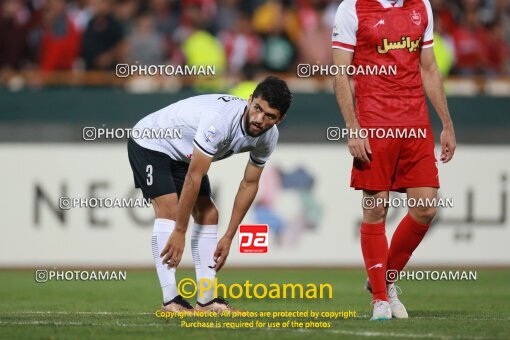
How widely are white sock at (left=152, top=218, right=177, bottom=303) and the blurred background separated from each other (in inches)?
238

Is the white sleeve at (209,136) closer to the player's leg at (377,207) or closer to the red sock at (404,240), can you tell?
the player's leg at (377,207)

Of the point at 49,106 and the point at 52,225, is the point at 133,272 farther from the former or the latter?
the point at 49,106

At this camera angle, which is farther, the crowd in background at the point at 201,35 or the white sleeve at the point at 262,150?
the crowd in background at the point at 201,35

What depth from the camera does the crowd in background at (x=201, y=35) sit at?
631 inches

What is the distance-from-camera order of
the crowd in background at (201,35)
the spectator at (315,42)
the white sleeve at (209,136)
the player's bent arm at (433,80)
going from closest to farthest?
1. the white sleeve at (209,136)
2. the player's bent arm at (433,80)
3. the crowd in background at (201,35)
4. the spectator at (315,42)

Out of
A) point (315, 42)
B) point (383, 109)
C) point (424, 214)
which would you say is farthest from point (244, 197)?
point (315, 42)

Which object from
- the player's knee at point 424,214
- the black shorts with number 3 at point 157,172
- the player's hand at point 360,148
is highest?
the player's hand at point 360,148

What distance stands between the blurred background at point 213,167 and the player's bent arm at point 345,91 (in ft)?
22.1

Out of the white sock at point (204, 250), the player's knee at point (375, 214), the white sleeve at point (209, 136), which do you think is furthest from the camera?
the white sock at point (204, 250)

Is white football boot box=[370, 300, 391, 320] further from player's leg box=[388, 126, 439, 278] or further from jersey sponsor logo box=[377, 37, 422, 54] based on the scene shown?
jersey sponsor logo box=[377, 37, 422, 54]

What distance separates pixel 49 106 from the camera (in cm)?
1541

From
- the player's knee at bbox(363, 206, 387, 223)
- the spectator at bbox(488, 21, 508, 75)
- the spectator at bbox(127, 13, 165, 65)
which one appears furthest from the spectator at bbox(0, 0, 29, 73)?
the player's knee at bbox(363, 206, 387, 223)

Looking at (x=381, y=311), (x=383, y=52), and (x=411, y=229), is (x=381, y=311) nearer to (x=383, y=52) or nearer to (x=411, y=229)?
(x=411, y=229)

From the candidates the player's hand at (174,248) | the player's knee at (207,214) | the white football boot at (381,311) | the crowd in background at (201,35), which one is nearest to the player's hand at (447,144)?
the white football boot at (381,311)
